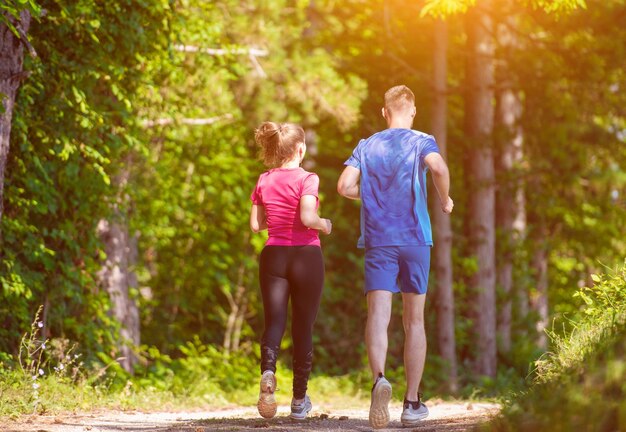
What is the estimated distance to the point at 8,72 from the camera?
28.6ft

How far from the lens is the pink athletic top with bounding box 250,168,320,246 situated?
291 inches

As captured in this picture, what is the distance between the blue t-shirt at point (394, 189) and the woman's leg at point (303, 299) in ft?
1.43

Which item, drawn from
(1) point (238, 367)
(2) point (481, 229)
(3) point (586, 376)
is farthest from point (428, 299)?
(3) point (586, 376)

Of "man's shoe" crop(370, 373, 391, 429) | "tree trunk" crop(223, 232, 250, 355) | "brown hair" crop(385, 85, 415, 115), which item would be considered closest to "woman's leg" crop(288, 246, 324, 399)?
"man's shoe" crop(370, 373, 391, 429)

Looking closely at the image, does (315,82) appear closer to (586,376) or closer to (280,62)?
(280,62)

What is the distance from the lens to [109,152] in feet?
35.8

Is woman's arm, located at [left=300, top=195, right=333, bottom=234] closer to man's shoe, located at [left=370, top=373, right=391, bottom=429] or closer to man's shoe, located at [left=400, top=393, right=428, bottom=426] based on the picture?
man's shoe, located at [left=370, top=373, right=391, bottom=429]

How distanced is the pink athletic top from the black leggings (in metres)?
0.07

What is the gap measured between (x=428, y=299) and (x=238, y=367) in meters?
3.97

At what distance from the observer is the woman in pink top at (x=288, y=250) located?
7.42 m

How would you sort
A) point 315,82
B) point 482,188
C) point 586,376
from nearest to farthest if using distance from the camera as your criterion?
1. point 586,376
2. point 315,82
3. point 482,188

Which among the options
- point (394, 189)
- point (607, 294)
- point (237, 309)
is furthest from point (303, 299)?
point (237, 309)

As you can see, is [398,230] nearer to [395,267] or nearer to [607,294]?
[395,267]

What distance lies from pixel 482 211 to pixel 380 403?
12.1 m
